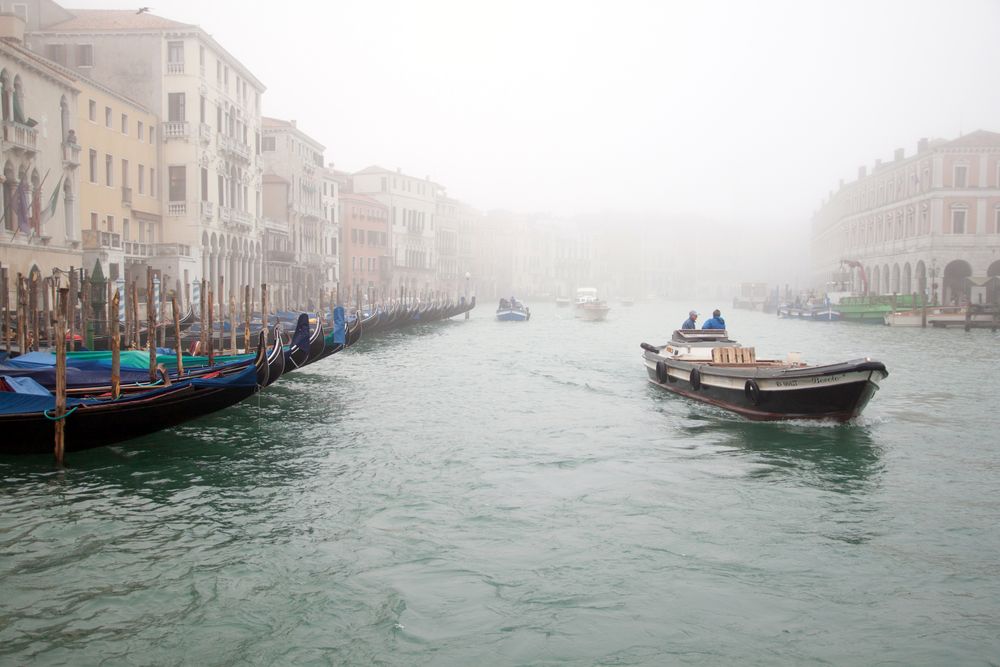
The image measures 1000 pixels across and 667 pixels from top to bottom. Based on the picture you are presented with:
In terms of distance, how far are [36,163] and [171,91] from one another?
895 centimetres

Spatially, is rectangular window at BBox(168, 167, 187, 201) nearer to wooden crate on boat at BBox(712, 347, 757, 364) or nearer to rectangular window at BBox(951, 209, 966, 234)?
wooden crate on boat at BBox(712, 347, 757, 364)

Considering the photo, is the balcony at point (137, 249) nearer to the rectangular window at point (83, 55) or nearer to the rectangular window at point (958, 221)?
the rectangular window at point (83, 55)

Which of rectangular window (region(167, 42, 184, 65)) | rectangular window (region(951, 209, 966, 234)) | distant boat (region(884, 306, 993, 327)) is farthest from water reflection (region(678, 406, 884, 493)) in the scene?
rectangular window (region(951, 209, 966, 234))

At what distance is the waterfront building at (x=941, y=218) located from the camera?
38.9 metres

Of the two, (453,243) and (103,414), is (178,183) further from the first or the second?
(453,243)

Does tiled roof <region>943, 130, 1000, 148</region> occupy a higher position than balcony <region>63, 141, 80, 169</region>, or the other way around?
tiled roof <region>943, 130, 1000, 148</region>

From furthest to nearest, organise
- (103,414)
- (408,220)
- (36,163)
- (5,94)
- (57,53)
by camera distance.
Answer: (408,220)
(57,53)
(36,163)
(5,94)
(103,414)

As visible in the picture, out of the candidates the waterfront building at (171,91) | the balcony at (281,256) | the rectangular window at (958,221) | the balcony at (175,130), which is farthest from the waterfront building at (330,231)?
the rectangular window at (958,221)

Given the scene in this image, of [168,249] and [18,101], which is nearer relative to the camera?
[18,101]

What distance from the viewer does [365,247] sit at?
176 ft

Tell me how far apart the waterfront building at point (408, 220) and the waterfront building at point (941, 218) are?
89.0 ft

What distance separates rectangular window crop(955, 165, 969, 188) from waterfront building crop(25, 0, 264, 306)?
98.9 feet

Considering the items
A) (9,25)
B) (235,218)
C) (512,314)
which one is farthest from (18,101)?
(512,314)

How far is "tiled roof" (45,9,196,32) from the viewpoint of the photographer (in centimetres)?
2756
